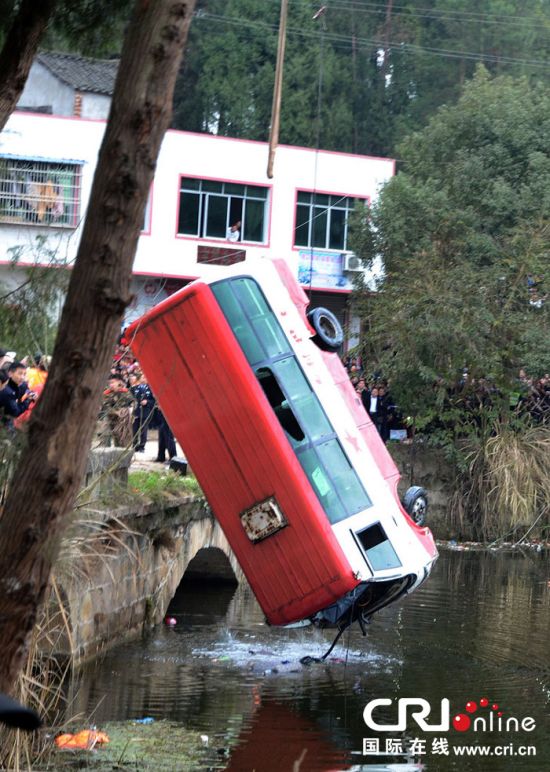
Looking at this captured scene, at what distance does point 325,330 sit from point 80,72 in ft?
86.0

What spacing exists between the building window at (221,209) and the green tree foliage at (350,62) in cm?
1323

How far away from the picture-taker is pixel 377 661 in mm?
15250

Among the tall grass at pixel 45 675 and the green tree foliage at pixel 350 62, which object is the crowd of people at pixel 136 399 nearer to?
the tall grass at pixel 45 675

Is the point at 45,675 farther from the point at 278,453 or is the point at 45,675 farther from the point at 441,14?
the point at 441,14

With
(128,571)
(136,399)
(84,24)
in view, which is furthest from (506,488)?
(84,24)

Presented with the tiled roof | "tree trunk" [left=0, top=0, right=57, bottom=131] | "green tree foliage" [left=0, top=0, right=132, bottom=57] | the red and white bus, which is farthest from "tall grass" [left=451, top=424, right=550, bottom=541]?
"tree trunk" [left=0, top=0, right=57, bottom=131]

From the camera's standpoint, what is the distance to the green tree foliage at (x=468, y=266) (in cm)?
2809

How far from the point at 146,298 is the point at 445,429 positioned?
9.80m

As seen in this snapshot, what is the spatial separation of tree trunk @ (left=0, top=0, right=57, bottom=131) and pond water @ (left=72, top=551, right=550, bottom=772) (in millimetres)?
5633

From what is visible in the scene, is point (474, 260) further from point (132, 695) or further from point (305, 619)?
point (132, 695)

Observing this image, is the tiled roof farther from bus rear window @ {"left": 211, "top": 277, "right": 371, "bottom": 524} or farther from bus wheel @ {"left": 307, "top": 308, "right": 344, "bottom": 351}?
bus rear window @ {"left": 211, "top": 277, "right": 371, "bottom": 524}

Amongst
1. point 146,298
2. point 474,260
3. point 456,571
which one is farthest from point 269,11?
point 456,571

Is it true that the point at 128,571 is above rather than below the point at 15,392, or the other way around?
below

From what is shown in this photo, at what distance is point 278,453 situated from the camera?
14.1m
